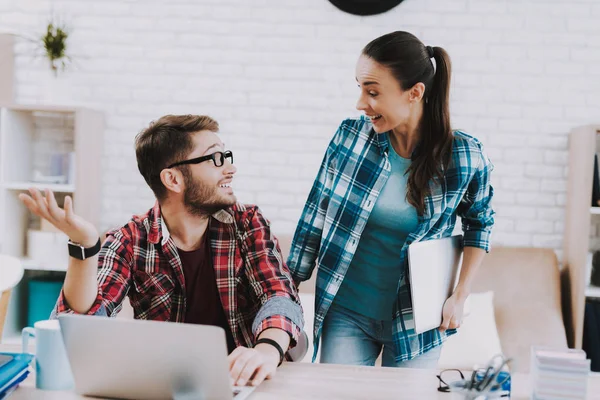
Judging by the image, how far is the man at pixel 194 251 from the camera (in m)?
1.59

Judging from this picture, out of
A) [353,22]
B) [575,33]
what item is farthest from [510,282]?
[353,22]

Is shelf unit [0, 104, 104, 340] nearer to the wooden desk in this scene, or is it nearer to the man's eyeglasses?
the man's eyeglasses

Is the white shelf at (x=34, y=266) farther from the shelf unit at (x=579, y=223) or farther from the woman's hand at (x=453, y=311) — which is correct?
the shelf unit at (x=579, y=223)

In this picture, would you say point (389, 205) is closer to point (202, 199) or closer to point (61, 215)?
point (202, 199)

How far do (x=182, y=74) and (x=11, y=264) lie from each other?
152 centimetres

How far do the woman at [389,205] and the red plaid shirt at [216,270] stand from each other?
0.22 metres

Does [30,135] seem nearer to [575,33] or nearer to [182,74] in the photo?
[182,74]

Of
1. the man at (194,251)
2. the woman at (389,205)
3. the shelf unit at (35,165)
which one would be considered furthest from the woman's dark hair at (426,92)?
the shelf unit at (35,165)

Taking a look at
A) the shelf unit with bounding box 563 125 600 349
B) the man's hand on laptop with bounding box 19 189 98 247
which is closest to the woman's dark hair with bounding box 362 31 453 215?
the man's hand on laptop with bounding box 19 189 98 247

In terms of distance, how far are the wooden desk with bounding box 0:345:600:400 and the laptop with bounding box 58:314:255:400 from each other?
0.09 meters

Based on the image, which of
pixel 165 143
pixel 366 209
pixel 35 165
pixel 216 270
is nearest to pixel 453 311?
pixel 366 209

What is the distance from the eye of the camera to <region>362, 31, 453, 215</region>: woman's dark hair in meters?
1.69

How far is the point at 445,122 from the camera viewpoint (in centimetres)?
174

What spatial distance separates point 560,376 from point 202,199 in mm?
908
